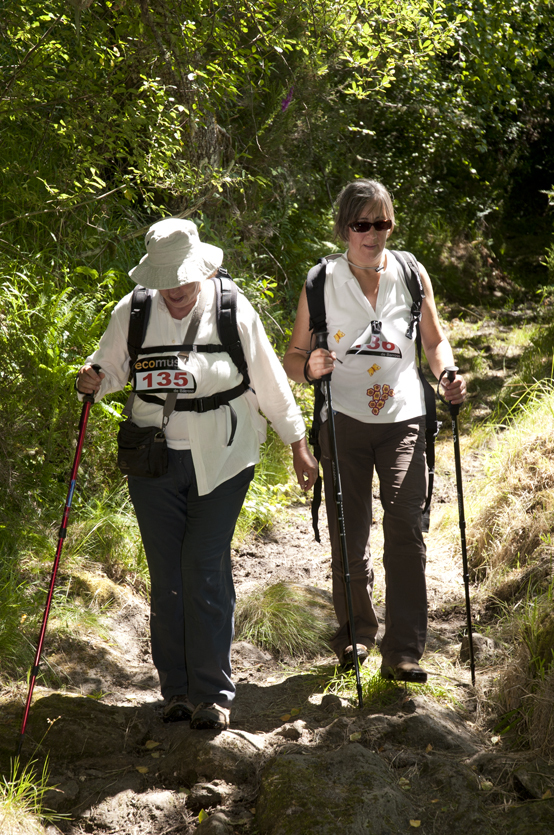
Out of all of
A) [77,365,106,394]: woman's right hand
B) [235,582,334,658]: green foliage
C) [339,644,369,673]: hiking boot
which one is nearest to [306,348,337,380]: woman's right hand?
[77,365,106,394]: woman's right hand

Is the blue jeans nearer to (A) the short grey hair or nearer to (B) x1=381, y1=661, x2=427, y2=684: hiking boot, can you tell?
(B) x1=381, y1=661, x2=427, y2=684: hiking boot

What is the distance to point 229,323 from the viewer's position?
11.1 ft

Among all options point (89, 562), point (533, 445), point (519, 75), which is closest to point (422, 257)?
point (519, 75)

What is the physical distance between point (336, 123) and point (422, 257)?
4536mm

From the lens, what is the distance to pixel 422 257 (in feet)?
42.0

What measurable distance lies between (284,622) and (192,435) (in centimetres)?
177

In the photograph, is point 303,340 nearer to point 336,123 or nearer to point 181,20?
point 181,20

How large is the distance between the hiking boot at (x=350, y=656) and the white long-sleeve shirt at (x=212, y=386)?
3.94 feet

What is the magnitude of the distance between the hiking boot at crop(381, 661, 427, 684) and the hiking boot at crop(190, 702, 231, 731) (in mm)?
849

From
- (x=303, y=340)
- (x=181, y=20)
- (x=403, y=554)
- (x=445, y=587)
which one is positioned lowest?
(x=445, y=587)

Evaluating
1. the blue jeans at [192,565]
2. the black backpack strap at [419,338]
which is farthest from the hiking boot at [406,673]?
the blue jeans at [192,565]

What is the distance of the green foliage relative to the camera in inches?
178

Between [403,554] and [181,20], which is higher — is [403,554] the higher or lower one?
the lower one

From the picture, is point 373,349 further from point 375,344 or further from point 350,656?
point 350,656
